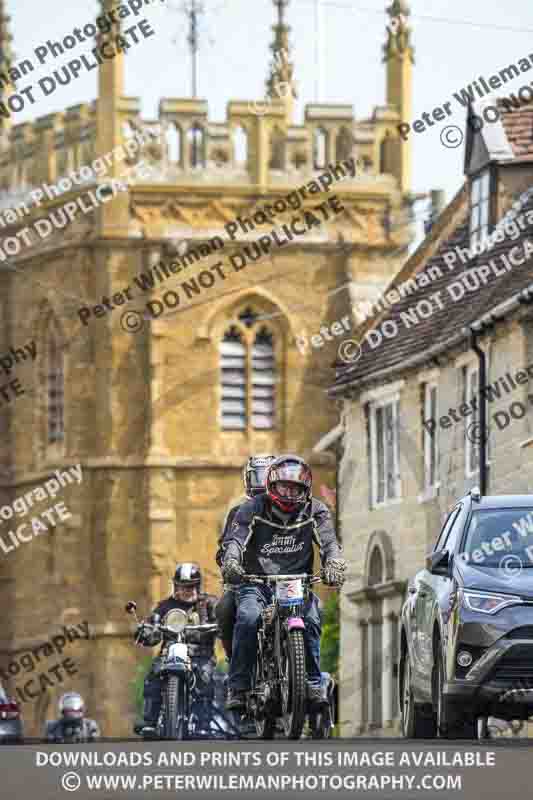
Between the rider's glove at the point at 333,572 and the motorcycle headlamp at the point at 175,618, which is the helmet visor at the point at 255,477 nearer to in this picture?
the motorcycle headlamp at the point at 175,618

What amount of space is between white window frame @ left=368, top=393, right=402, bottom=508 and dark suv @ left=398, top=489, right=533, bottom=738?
957 inches

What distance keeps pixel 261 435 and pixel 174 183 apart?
21.8 ft

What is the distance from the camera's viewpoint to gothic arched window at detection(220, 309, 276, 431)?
8312cm

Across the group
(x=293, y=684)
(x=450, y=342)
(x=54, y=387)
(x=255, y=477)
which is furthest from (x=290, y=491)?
(x=54, y=387)

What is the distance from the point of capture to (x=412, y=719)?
21844 millimetres

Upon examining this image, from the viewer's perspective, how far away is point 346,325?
81.1 m

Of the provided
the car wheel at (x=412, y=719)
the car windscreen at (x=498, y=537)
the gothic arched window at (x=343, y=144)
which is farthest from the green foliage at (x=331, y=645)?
the car windscreen at (x=498, y=537)

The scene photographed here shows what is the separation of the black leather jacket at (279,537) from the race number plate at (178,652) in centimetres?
342

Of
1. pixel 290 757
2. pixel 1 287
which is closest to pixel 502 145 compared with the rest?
pixel 290 757

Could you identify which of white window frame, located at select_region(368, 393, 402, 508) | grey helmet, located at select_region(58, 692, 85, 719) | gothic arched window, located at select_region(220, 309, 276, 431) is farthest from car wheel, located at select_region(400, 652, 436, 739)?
gothic arched window, located at select_region(220, 309, 276, 431)

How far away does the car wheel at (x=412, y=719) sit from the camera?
2172 centimetres

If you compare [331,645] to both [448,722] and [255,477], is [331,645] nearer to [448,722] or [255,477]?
[255,477]

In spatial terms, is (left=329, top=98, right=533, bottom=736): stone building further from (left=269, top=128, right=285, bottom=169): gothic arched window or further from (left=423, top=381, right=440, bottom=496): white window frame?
(left=269, top=128, right=285, bottom=169): gothic arched window

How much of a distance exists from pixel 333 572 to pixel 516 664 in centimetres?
126
